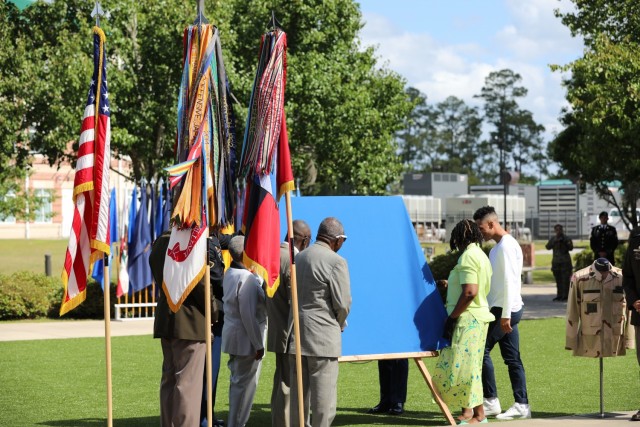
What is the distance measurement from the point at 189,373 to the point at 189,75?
245 cm

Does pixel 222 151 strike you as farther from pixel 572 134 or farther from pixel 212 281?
pixel 572 134

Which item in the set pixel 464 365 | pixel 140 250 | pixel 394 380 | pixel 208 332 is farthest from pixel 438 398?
pixel 140 250

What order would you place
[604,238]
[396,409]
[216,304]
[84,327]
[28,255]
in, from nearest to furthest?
[216,304] → [396,409] → [84,327] → [604,238] → [28,255]

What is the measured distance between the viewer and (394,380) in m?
11.1

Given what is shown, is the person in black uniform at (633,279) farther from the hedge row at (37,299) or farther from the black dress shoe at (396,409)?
the hedge row at (37,299)

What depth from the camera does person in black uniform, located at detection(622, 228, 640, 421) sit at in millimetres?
10109

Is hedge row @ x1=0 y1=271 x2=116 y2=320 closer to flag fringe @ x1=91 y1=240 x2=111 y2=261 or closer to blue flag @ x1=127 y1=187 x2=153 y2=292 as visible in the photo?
blue flag @ x1=127 y1=187 x2=153 y2=292

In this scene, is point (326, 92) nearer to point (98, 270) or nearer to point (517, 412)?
point (98, 270)

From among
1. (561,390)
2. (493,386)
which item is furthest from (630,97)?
(493,386)

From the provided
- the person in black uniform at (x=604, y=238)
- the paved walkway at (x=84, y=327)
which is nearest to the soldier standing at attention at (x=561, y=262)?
the paved walkway at (x=84, y=327)

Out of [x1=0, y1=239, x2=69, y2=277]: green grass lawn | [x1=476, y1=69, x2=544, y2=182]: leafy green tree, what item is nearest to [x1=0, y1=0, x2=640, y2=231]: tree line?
[x1=0, y1=239, x2=69, y2=277]: green grass lawn

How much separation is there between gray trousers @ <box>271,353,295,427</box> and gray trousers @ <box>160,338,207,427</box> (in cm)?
77

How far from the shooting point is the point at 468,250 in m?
9.99

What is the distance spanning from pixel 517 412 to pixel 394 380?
1.34 m
